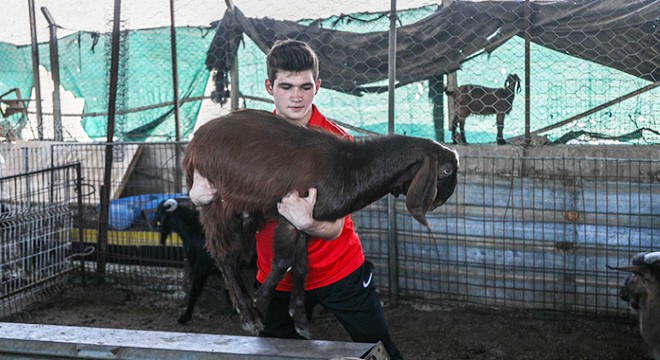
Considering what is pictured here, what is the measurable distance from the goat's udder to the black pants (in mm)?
561

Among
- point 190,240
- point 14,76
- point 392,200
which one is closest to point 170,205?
point 190,240

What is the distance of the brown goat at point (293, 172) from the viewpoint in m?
2.34

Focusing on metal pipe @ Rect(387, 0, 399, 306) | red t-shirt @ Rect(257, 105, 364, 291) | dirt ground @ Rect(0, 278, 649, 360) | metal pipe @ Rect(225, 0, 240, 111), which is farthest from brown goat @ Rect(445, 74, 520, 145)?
red t-shirt @ Rect(257, 105, 364, 291)

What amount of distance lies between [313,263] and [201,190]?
23.0 inches

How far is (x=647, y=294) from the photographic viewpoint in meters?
4.15

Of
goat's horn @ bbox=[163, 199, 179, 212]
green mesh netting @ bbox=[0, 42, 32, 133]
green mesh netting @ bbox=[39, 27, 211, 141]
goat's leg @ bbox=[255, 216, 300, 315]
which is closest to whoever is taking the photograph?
goat's leg @ bbox=[255, 216, 300, 315]

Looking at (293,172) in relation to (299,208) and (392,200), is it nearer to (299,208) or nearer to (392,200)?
(299,208)

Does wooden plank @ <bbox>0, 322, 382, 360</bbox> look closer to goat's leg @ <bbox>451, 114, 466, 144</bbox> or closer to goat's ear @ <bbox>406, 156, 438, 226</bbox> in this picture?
goat's ear @ <bbox>406, 156, 438, 226</bbox>

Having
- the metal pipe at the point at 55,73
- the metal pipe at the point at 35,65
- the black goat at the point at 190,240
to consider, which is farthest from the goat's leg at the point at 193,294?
the metal pipe at the point at 35,65

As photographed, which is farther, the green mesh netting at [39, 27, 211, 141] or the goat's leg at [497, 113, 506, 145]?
the green mesh netting at [39, 27, 211, 141]

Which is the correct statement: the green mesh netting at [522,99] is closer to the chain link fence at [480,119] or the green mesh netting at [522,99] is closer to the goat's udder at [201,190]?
the chain link fence at [480,119]

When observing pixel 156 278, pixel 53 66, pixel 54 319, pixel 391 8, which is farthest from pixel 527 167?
pixel 53 66

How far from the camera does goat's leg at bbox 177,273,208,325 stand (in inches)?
214

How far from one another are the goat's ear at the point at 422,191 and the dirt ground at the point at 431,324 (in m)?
2.57
